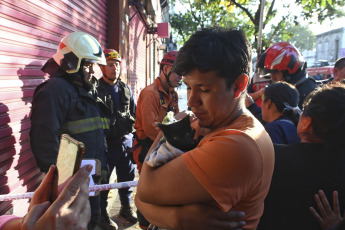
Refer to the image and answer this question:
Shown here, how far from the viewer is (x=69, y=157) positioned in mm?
992

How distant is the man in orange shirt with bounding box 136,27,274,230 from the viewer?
1071mm

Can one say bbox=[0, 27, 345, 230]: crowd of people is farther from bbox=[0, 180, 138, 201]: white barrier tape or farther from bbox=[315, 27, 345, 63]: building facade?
bbox=[315, 27, 345, 63]: building facade

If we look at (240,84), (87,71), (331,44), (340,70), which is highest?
(331,44)

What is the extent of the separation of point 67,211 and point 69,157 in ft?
0.63

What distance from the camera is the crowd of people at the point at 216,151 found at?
3.50 feet

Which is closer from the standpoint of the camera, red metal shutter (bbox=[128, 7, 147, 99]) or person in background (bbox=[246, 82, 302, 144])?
person in background (bbox=[246, 82, 302, 144])

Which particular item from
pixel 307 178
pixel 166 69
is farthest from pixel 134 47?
pixel 307 178

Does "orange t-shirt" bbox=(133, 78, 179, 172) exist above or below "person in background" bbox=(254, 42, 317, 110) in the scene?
below

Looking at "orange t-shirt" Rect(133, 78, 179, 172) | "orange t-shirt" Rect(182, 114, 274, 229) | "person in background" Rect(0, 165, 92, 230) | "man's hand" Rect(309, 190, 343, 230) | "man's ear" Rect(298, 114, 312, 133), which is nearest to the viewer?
"person in background" Rect(0, 165, 92, 230)

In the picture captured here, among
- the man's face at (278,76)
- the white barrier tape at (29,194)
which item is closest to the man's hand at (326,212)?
the white barrier tape at (29,194)

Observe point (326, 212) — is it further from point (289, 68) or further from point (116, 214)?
point (116, 214)

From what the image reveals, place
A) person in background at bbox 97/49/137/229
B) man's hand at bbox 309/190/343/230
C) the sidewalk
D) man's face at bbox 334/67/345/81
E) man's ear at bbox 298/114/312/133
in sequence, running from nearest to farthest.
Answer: man's hand at bbox 309/190/343/230
man's ear at bbox 298/114/312/133
person in background at bbox 97/49/137/229
the sidewalk
man's face at bbox 334/67/345/81

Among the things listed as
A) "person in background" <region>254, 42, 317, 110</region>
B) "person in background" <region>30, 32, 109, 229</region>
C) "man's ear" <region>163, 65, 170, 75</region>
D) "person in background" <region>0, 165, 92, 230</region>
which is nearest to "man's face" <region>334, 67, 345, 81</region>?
"person in background" <region>254, 42, 317, 110</region>

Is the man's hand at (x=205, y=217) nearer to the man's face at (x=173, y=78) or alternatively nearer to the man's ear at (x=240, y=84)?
the man's ear at (x=240, y=84)
